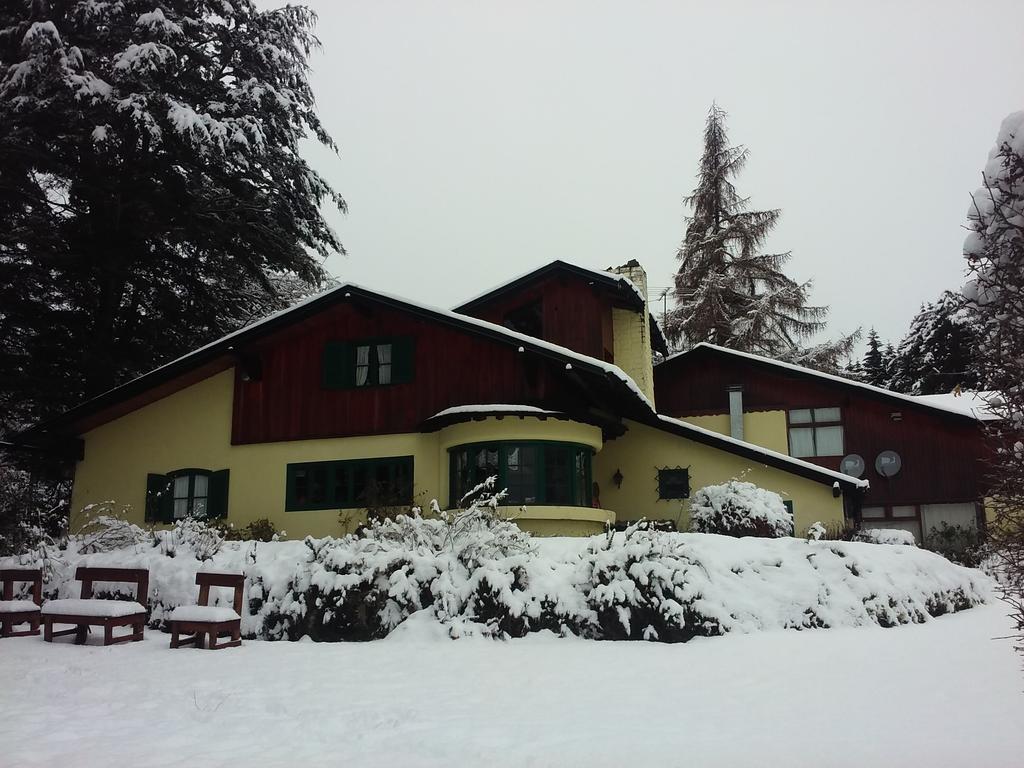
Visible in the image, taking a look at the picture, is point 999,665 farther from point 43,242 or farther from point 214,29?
point 214,29

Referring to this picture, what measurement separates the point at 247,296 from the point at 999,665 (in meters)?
22.8

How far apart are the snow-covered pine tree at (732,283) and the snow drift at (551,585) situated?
27004mm

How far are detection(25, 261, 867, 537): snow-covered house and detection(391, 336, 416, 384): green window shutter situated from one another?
0.04 meters

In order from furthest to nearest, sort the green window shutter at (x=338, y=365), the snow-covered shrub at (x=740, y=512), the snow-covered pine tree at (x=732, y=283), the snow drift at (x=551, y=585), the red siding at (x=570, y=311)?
the snow-covered pine tree at (x=732, y=283), the red siding at (x=570, y=311), the green window shutter at (x=338, y=365), the snow-covered shrub at (x=740, y=512), the snow drift at (x=551, y=585)

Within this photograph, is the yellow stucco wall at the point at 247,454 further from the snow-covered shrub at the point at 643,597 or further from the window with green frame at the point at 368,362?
the snow-covered shrub at the point at 643,597

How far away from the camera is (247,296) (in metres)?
25.8

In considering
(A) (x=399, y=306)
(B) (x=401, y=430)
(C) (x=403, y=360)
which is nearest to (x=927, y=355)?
(C) (x=403, y=360)

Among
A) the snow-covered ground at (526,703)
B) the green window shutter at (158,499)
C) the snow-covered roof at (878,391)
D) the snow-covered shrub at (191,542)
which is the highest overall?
the snow-covered roof at (878,391)

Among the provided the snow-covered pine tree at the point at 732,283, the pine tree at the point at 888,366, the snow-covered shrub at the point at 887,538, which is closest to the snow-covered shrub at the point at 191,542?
the snow-covered shrub at the point at 887,538

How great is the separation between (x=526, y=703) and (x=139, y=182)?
21.1 m

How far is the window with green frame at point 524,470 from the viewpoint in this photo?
661 inches

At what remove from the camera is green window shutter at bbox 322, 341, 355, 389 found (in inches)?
736

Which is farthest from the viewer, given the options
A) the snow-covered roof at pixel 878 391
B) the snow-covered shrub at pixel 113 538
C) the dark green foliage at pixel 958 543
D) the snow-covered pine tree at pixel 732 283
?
the snow-covered pine tree at pixel 732 283

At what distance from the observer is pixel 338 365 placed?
18812 millimetres
